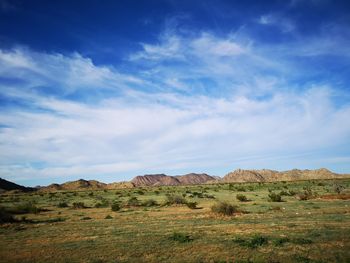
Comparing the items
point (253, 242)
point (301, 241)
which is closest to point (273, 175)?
point (301, 241)

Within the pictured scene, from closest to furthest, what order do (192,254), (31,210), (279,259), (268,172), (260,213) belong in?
(279,259), (192,254), (260,213), (31,210), (268,172)

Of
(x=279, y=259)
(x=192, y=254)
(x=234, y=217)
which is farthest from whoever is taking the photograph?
(x=234, y=217)

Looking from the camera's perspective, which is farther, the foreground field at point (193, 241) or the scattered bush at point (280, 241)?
the scattered bush at point (280, 241)

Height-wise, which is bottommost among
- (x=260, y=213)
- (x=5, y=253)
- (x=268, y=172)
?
(x=5, y=253)

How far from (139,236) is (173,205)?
20.6 meters

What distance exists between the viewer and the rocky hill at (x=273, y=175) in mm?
154675

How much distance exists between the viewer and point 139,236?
61.0 ft

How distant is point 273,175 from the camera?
551 feet

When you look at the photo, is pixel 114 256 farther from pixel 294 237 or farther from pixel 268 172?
pixel 268 172

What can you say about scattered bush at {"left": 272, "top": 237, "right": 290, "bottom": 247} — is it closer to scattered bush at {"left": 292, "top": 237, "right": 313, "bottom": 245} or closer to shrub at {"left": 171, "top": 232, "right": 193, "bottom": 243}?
scattered bush at {"left": 292, "top": 237, "right": 313, "bottom": 245}

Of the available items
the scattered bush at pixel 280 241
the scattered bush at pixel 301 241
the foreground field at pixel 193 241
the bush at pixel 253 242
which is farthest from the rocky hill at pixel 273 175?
the bush at pixel 253 242

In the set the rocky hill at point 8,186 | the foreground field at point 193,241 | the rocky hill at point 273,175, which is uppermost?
the rocky hill at point 273,175

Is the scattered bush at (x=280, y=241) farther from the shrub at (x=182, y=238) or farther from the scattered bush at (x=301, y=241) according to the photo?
the shrub at (x=182, y=238)

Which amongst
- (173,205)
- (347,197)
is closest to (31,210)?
(173,205)
